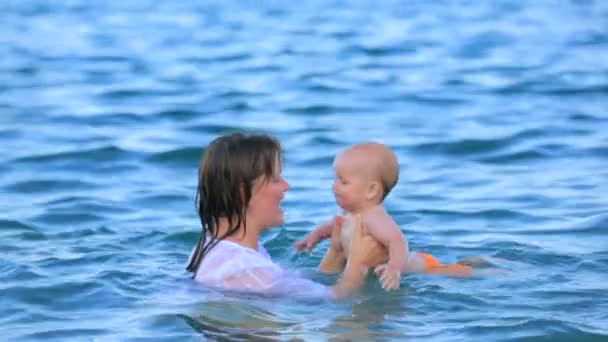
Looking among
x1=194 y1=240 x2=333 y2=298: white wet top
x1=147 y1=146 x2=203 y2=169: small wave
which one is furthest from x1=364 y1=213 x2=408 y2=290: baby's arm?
x1=147 y1=146 x2=203 y2=169: small wave

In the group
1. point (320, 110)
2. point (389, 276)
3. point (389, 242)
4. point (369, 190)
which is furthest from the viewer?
point (320, 110)

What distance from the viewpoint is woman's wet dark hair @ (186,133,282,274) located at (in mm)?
5637

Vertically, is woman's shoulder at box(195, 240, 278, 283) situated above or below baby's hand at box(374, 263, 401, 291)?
above

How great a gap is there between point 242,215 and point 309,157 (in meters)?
4.56

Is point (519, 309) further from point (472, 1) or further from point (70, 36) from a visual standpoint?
point (472, 1)

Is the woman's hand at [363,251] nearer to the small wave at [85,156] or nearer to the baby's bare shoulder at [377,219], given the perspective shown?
Answer: the baby's bare shoulder at [377,219]

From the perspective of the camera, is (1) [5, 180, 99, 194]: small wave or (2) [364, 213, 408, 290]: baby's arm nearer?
(2) [364, 213, 408, 290]: baby's arm

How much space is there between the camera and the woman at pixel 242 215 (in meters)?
5.65

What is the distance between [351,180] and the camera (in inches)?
236

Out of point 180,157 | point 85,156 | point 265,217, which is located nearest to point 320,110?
point 180,157

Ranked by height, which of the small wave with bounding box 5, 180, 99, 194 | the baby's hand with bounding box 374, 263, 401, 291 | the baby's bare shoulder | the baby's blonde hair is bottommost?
the small wave with bounding box 5, 180, 99, 194

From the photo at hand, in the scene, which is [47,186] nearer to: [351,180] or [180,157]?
[180,157]

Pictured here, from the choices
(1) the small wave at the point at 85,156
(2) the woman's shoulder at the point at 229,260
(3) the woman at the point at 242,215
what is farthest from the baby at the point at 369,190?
(1) the small wave at the point at 85,156

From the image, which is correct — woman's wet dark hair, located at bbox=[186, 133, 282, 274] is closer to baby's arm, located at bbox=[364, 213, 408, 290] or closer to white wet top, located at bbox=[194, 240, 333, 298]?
white wet top, located at bbox=[194, 240, 333, 298]
